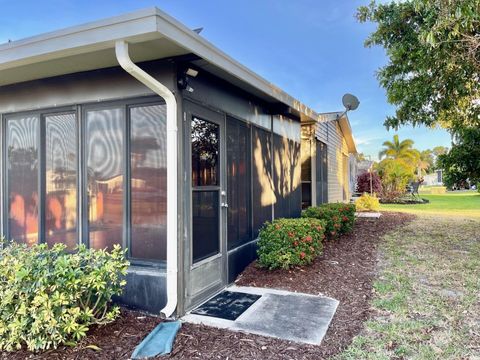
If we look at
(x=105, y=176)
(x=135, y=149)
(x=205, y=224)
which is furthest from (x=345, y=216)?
(x=105, y=176)

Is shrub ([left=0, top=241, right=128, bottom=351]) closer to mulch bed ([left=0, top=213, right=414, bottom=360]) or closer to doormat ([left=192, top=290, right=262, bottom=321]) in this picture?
mulch bed ([left=0, top=213, right=414, bottom=360])

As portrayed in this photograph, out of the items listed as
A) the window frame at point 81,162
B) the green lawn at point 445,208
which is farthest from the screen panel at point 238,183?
the green lawn at point 445,208

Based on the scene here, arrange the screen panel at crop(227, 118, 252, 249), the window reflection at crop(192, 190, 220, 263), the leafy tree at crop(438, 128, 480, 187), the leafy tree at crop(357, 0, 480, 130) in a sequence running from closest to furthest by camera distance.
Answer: the window reflection at crop(192, 190, 220, 263), the screen panel at crop(227, 118, 252, 249), the leafy tree at crop(357, 0, 480, 130), the leafy tree at crop(438, 128, 480, 187)

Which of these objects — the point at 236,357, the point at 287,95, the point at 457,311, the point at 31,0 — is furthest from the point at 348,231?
the point at 31,0

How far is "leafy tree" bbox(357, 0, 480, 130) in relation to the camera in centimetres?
555

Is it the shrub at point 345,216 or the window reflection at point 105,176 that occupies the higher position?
the window reflection at point 105,176

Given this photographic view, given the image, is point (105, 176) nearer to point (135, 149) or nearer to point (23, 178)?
point (135, 149)

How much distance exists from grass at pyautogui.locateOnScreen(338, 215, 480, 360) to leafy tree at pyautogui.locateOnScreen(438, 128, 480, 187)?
146 centimetres

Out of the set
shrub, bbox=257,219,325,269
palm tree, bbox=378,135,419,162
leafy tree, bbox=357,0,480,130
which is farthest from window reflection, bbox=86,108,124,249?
palm tree, bbox=378,135,419,162

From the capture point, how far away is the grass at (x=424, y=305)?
116 inches

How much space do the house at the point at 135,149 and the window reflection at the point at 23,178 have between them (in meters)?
0.01

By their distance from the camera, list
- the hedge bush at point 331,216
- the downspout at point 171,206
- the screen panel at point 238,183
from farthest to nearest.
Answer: the hedge bush at point 331,216, the screen panel at point 238,183, the downspout at point 171,206

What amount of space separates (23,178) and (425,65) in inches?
267

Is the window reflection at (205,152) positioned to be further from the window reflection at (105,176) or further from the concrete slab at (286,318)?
the concrete slab at (286,318)
